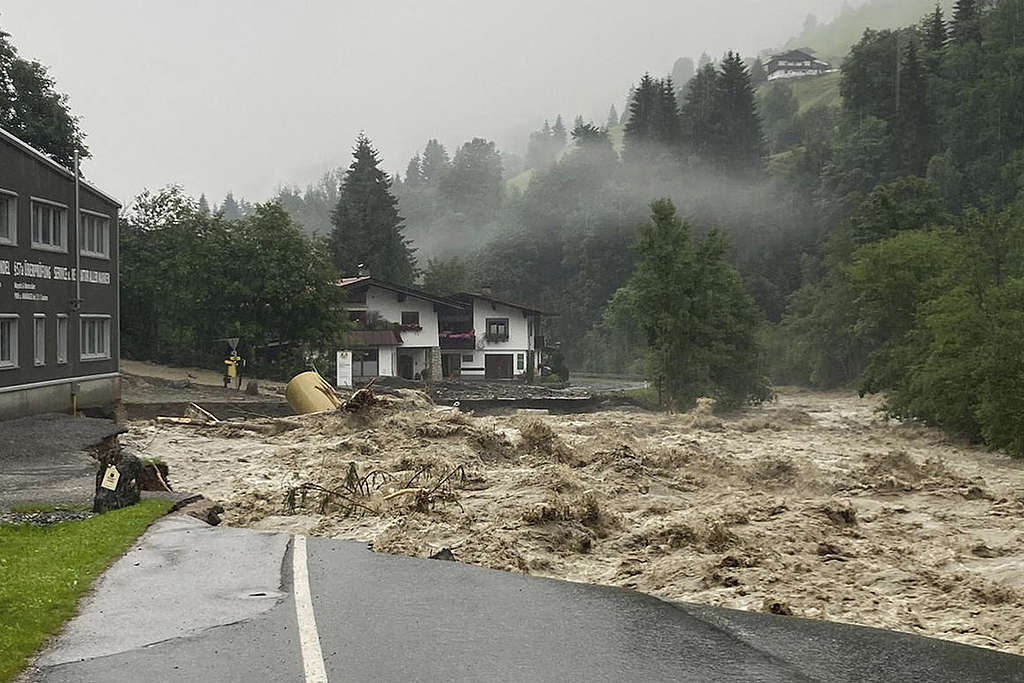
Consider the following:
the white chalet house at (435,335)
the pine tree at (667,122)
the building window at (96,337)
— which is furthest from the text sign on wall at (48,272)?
the pine tree at (667,122)

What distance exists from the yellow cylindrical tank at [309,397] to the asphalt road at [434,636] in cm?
2997

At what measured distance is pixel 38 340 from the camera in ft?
119

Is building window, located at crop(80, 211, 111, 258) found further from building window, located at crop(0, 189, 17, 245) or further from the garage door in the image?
the garage door

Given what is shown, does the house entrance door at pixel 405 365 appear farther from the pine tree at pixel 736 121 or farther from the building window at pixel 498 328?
the pine tree at pixel 736 121

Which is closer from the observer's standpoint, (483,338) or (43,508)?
(43,508)

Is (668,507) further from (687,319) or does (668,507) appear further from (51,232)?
(687,319)

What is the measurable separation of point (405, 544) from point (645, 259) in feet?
163

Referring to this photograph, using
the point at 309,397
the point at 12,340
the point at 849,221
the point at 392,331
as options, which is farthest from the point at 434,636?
the point at 849,221

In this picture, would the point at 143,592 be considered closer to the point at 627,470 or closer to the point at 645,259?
the point at 627,470

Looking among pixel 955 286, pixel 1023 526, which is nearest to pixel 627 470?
pixel 1023 526

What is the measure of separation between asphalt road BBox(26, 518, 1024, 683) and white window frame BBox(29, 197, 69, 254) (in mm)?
25499

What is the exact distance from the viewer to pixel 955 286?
45250mm

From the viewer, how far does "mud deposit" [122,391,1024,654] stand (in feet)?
45.1

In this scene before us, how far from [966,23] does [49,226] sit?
298 feet
